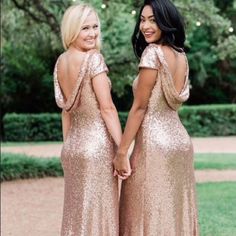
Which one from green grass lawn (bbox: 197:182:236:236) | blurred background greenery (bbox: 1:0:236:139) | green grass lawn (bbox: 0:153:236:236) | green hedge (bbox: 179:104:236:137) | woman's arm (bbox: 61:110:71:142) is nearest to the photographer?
woman's arm (bbox: 61:110:71:142)

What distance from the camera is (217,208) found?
27.8 ft

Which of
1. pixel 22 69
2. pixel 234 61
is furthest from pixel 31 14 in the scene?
pixel 234 61

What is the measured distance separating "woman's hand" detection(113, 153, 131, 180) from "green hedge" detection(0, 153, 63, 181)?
367 inches

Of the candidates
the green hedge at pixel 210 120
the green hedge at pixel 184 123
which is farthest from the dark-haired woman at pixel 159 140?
the green hedge at pixel 210 120

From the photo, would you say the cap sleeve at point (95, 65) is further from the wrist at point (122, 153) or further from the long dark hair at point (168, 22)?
the wrist at point (122, 153)

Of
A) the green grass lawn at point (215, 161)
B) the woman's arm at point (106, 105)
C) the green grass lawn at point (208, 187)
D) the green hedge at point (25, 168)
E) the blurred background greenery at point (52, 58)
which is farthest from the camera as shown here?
the green grass lawn at point (215, 161)

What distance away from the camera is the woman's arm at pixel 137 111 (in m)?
3.54

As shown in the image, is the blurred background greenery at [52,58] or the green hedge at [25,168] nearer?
the blurred background greenery at [52,58]

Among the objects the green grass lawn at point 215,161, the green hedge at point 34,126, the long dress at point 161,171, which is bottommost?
the green hedge at point 34,126

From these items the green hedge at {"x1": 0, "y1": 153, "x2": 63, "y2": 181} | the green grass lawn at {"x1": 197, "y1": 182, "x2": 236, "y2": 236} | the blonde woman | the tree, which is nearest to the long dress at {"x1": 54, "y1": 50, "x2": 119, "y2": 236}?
the blonde woman

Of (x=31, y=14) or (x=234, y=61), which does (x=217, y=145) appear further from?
(x=31, y=14)

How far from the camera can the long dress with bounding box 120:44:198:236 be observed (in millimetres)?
3619

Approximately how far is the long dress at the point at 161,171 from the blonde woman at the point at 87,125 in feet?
0.45

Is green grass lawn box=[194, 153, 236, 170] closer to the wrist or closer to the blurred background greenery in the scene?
the blurred background greenery
